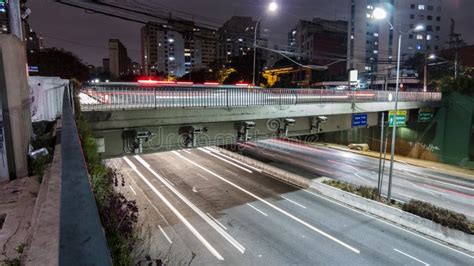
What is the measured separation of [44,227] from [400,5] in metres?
117

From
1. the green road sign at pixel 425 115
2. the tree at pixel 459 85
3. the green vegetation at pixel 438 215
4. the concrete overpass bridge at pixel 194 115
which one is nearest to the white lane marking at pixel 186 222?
the concrete overpass bridge at pixel 194 115

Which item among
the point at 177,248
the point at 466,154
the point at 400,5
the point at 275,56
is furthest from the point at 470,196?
the point at 275,56

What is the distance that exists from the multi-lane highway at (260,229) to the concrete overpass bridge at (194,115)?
4579 millimetres

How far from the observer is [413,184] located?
1038 inches

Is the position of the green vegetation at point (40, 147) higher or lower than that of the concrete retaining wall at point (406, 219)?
higher

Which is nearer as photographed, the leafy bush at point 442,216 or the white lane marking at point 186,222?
the white lane marking at point 186,222

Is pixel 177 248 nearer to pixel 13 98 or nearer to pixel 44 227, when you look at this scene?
pixel 13 98

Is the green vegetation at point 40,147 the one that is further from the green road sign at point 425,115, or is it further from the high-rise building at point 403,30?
the high-rise building at point 403,30

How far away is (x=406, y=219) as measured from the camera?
17188mm

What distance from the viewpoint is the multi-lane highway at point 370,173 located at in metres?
23.1

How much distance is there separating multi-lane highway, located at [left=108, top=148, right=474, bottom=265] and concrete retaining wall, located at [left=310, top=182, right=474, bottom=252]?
61 cm

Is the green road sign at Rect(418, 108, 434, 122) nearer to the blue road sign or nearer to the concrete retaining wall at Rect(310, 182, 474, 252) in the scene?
the blue road sign

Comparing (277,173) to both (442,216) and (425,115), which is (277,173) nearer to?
(442,216)

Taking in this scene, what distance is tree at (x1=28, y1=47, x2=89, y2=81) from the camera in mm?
47719
